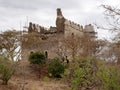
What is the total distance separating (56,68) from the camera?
3139 centimetres

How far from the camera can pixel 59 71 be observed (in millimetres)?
31125

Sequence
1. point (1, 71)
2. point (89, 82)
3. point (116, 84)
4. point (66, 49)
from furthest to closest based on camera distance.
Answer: point (66, 49) < point (1, 71) < point (89, 82) < point (116, 84)

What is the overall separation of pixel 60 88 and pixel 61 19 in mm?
17361

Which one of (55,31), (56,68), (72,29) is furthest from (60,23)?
(56,68)

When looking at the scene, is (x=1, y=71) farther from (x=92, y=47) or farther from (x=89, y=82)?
(x=92, y=47)

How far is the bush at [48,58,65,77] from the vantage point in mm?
31019

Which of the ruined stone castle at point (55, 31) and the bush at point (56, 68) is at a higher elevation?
the ruined stone castle at point (55, 31)

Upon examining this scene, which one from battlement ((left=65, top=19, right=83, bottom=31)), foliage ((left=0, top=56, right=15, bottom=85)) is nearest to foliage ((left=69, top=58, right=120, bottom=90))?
foliage ((left=0, top=56, right=15, bottom=85))

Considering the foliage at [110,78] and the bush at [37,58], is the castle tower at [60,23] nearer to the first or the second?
the bush at [37,58]

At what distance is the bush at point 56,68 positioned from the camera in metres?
31.0

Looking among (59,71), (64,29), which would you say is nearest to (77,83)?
(59,71)

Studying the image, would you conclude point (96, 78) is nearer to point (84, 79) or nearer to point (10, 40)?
point (84, 79)

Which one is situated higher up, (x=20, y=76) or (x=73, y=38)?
(x=73, y=38)

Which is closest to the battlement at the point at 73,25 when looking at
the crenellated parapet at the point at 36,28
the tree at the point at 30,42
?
the crenellated parapet at the point at 36,28
